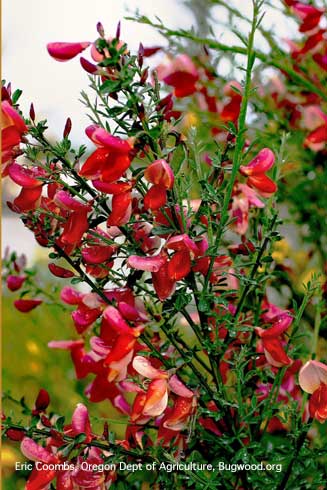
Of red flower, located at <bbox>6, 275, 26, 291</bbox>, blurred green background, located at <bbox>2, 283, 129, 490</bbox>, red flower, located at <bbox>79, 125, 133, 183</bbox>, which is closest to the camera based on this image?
red flower, located at <bbox>79, 125, 133, 183</bbox>

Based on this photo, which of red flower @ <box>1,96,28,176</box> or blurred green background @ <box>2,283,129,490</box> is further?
blurred green background @ <box>2,283,129,490</box>

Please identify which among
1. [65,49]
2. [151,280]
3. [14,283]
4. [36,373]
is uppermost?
[65,49]

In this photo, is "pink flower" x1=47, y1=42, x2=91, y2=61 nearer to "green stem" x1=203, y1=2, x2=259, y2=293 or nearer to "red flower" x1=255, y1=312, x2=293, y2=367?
"green stem" x1=203, y1=2, x2=259, y2=293

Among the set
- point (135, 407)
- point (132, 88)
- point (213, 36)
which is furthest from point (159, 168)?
point (213, 36)

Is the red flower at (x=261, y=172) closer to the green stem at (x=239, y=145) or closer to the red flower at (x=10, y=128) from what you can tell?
the green stem at (x=239, y=145)

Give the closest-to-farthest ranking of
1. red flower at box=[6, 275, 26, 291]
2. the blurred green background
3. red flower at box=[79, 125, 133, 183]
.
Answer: red flower at box=[79, 125, 133, 183] → red flower at box=[6, 275, 26, 291] → the blurred green background

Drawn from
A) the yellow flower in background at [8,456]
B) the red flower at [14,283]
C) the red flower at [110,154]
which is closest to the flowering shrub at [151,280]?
the red flower at [110,154]

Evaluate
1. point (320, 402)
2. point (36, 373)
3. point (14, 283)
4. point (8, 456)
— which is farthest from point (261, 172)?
point (36, 373)

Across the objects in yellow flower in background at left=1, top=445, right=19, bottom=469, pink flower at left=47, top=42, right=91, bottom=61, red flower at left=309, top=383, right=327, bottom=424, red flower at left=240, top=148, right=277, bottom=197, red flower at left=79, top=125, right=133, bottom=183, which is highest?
pink flower at left=47, top=42, right=91, bottom=61

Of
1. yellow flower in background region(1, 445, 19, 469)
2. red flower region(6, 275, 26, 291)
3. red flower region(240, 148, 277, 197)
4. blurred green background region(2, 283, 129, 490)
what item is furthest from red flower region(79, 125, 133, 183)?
yellow flower in background region(1, 445, 19, 469)

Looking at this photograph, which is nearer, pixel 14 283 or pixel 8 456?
pixel 14 283

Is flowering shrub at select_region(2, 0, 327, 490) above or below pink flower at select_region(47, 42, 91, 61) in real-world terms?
below

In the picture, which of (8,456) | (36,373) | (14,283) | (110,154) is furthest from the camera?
(36,373)

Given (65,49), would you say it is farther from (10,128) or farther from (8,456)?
(8,456)
